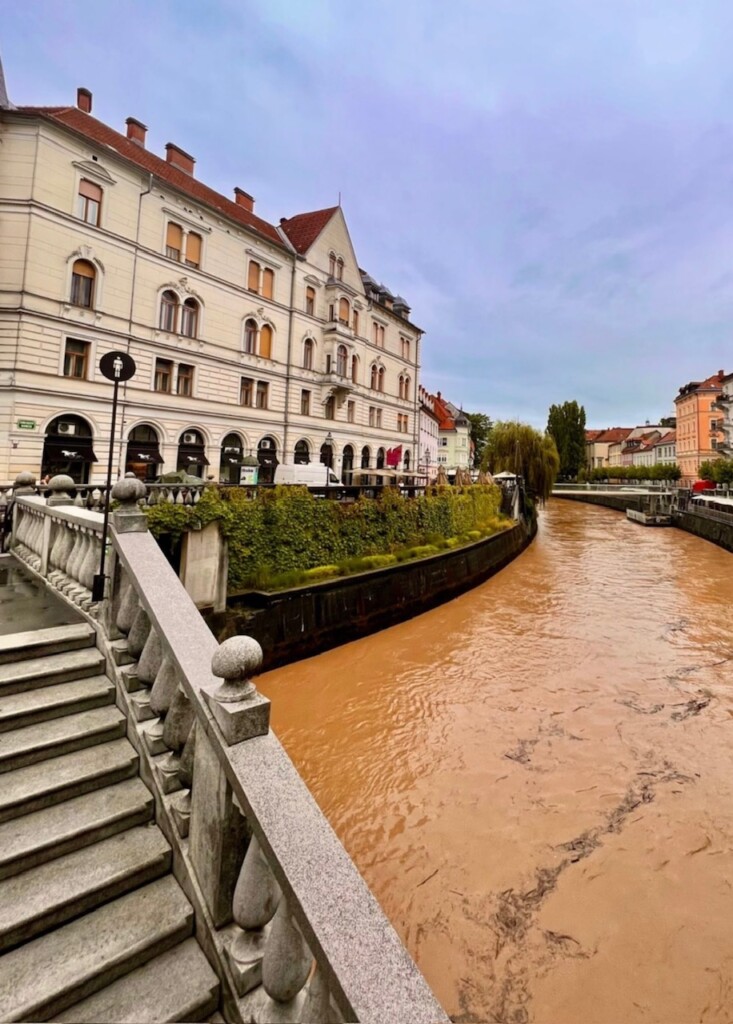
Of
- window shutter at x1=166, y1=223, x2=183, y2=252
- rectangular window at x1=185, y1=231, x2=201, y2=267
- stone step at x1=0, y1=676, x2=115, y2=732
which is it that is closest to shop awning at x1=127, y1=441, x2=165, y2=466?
rectangular window at x1=185, y1=231, x2=201, y2=267

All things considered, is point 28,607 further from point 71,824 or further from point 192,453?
point 192,453

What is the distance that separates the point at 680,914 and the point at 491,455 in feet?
105

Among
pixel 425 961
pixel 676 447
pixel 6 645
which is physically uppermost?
pixel 676 447

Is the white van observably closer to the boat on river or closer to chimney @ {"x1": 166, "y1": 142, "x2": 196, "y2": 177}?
chimney @ {"x1": 166, "y1": 142, "x2": 196, "y2": 177}

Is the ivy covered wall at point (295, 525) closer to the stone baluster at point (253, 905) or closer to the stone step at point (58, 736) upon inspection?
the stone step at point (58, 736)

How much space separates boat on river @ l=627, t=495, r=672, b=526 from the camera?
41.8 meters

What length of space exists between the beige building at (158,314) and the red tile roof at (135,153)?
0.13 meters

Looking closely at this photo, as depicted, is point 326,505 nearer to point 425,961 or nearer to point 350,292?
point 425,961

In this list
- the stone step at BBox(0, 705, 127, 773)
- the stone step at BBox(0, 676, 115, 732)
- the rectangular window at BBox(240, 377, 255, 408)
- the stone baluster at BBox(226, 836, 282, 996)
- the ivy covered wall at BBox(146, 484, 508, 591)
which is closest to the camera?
the stone baluster at BBox(226, 836, 282, 996)

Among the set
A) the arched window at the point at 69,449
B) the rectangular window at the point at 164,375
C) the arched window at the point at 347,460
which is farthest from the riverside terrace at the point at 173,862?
the arched window at the point at 347,460

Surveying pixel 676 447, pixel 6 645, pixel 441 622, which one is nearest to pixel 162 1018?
pixel 6 645

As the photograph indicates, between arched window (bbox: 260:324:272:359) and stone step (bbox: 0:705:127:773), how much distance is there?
88.1 feet

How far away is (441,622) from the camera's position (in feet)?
44.7

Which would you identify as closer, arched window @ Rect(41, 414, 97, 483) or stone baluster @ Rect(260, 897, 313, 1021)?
stone baluster @ Rect(260, 897, 313, 1021)
